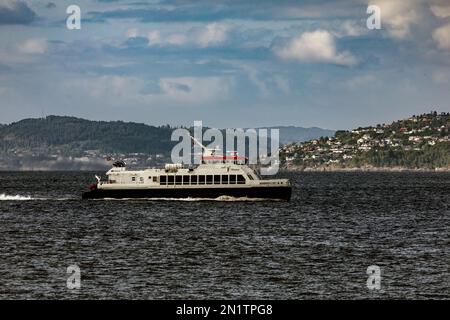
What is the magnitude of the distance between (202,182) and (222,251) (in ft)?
165

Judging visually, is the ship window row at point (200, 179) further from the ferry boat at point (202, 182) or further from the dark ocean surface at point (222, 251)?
the dark ocean surface at point (222, 251)

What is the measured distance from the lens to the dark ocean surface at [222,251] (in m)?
51.7

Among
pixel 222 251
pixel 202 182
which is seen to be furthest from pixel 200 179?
pixel 222 251

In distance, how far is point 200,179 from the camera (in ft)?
392

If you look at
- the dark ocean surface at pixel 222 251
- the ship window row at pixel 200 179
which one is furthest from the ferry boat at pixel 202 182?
the dark ocean surface at pixel 222 251

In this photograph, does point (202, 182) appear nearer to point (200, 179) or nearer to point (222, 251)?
point (200, 179)

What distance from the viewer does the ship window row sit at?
118 meters

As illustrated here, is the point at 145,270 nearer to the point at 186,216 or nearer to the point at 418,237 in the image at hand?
the point at 418,237

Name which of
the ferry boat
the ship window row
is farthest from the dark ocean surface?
the ship window row

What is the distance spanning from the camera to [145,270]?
192 feet

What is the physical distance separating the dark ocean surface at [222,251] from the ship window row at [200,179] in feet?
8.65

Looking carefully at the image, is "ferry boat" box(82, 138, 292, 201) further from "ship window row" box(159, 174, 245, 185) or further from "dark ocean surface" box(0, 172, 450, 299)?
"dark ocean surface" box(0, 172, 450, 299)
